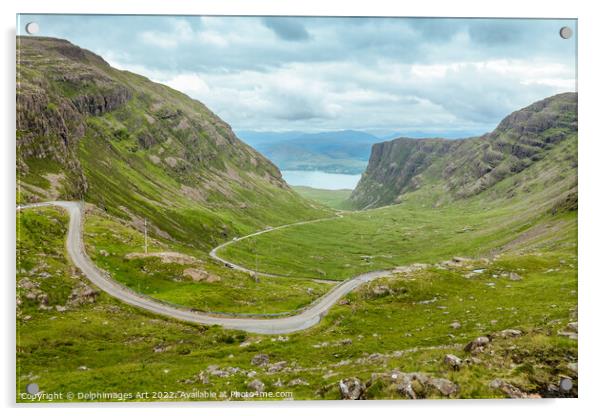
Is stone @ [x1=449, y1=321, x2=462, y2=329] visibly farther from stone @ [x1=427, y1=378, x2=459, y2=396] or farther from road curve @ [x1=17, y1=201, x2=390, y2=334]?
stone @ [x1=427, y1=378, x2=459, y2=396]

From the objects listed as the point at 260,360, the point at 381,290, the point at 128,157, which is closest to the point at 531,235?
the point at 381,290

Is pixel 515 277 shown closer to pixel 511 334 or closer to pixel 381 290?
pixel 381 290

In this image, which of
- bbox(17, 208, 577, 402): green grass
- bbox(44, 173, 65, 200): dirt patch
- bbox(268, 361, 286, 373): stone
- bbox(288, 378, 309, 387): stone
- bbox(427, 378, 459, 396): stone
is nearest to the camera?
bbox(427, 378, 459, 396): stone

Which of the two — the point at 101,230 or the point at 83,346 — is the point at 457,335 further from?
the point at 101,230

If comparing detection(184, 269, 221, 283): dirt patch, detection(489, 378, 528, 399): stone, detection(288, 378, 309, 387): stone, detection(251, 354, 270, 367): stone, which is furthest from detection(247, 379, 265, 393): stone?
detection(184, 269, 221, 283): dirt patch

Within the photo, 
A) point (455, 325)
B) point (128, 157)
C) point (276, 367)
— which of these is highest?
point (128, 157)
